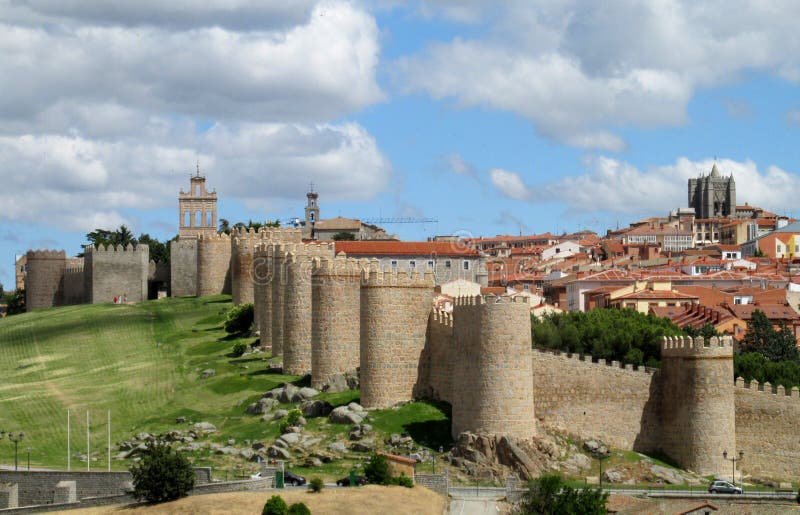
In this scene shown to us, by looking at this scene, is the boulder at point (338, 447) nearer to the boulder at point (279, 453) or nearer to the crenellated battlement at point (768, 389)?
the boulder at point (279, 453)

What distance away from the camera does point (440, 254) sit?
113m

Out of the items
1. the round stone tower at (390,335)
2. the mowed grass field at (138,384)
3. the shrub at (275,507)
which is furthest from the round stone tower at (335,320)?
the shrub at (275,507)

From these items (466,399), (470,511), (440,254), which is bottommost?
(470,511)

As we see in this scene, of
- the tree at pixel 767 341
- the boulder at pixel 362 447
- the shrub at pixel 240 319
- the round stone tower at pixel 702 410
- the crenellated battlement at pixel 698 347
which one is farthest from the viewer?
the tree at pixel 767 341

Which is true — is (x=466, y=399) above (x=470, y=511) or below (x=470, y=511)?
above

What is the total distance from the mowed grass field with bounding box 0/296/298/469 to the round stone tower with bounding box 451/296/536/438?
838 centimetres

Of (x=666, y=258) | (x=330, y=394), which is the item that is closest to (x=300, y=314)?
(x=330, y=394)

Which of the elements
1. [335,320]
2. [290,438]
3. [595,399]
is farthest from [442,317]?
[290,438]

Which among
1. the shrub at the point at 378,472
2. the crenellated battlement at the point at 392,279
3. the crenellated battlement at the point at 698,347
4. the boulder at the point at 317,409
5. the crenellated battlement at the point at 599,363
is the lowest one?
the shrub at the point at 378,472

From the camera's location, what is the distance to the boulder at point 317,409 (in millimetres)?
56406

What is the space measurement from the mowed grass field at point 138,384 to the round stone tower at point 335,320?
1678mm

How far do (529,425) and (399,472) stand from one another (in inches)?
215

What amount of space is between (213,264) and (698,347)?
1694 inches

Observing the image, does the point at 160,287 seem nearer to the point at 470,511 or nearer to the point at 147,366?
the point at 147,366
